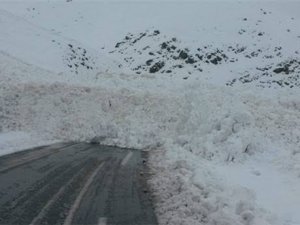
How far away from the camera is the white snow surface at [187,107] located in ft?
35.9

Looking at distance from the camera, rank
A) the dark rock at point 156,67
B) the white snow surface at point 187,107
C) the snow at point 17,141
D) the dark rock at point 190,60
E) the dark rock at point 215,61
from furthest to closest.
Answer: the dark rock at point 190,60 → the dark rock at point 215,61 → the dark rock at point 156,67 → the snow at point 17,141 → the white snow surface at point 187,107

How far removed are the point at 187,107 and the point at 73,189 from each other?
1290 cm

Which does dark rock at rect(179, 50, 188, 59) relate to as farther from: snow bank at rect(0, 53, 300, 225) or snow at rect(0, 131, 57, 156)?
snow at rect(0, 131, 57, 156)

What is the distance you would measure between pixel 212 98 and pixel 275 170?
378 inches

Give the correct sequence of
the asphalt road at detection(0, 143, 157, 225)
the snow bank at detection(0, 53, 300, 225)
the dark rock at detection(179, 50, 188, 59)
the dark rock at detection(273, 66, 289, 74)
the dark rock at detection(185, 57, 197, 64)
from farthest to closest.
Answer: the dark rock at detection(179, 50, 188, 59) → the dark rock at detection(185, 57, 197, 64) → the dark rock at detection(273, 66, 289, 74) → the snow bank at detection(0, 53, 300, 225) → the asphalt road at detection(0, 143, 157, 225)

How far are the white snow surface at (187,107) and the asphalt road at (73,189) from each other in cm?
55

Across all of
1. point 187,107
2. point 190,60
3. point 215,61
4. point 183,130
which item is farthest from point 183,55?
point 183,130

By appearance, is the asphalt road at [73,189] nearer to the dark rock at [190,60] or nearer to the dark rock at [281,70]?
the dark rock at [281,70]

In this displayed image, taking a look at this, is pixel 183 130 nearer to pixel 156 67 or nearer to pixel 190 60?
pixel 156 67

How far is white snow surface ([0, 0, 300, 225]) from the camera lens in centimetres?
1095

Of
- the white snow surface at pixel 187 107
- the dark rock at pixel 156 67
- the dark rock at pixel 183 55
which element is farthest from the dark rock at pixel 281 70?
the dark rock at pixel 156 67

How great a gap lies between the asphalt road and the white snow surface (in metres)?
0.55

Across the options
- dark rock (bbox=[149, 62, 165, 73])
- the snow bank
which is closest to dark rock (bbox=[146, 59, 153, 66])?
dark rock (bbox=[149, 62, 165, 73])

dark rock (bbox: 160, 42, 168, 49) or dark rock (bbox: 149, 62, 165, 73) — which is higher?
dark rock (bbox: 160, 42, 168, 49)
